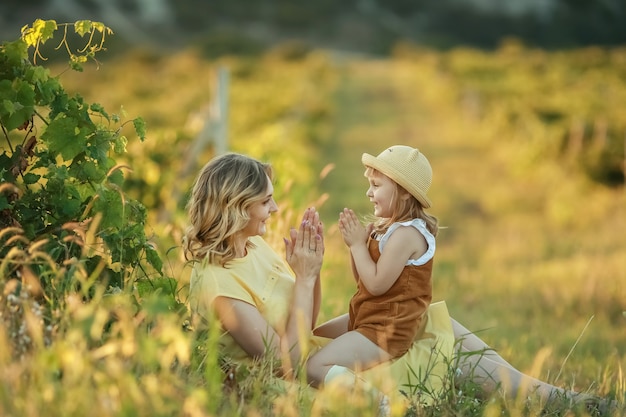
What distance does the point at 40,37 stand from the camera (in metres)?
3.20

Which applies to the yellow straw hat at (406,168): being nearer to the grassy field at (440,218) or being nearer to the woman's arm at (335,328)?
the woman's arm at (335,328)

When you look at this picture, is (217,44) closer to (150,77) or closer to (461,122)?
(150,77)

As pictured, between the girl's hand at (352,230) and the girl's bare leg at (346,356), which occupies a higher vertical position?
the girl's hand at (352,230)

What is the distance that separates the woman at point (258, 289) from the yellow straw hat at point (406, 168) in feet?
1.17

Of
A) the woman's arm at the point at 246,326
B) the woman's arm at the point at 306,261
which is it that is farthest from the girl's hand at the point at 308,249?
the woman's arm at the point at 246,326

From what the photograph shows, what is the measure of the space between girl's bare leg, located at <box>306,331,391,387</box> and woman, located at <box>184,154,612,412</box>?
0.18 ft

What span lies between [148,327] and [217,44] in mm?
68031

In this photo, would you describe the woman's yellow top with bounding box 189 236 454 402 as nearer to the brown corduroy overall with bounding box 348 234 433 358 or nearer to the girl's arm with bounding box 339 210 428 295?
the brown corduroy overall with bounding box 348 234 433 358

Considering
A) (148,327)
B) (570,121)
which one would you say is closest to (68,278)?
(148,327)

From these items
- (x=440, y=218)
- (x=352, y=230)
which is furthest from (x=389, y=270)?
(x=440, y=218)

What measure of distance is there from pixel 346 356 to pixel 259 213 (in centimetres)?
65

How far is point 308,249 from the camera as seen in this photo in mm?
3324

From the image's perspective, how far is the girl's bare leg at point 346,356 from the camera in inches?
129

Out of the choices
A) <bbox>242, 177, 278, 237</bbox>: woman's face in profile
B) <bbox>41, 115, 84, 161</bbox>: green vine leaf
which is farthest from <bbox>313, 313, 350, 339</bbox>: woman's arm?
<bbox>41, 115, 84, 161</bbox>: green vine leaf
